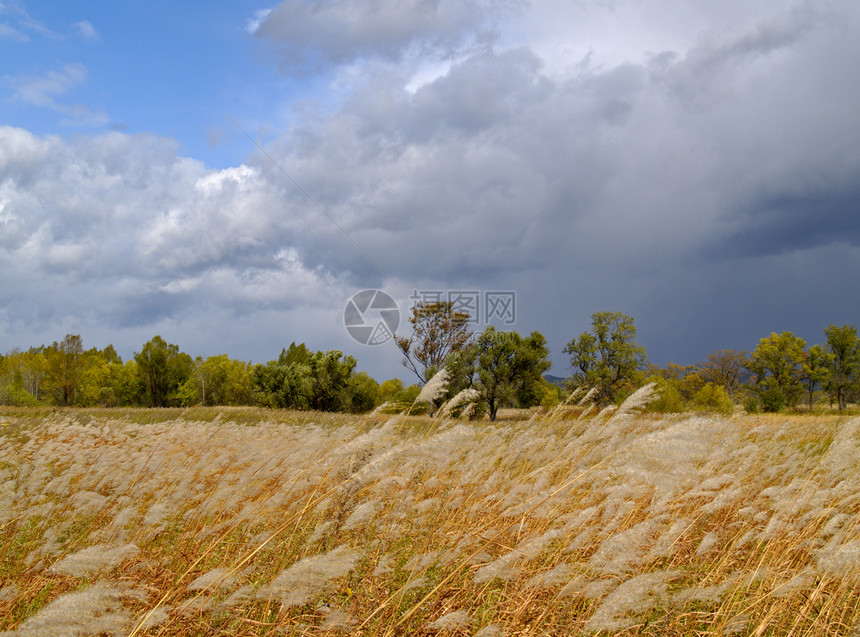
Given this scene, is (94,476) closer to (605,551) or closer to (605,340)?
(605,551)

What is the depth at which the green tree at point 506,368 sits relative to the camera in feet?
108

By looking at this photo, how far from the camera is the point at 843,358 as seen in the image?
145 ft

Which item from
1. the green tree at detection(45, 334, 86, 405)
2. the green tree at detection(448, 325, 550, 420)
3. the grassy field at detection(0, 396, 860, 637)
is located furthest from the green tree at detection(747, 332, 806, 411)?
the green tree at detection(45, 334, 86, 405)

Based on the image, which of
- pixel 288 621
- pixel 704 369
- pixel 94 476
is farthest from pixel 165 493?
pixel 704 369

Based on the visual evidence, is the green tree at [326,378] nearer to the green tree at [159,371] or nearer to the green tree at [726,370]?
the green tree at [159,371]

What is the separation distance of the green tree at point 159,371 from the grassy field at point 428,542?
4612cm

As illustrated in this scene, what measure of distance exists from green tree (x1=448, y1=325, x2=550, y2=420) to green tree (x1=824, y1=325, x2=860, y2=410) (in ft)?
99.8

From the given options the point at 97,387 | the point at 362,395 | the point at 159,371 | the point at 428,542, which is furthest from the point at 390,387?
the point at 428,542

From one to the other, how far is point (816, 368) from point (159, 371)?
60482mm

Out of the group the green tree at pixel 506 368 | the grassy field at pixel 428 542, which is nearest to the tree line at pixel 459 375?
the green tree at pixel 506 368

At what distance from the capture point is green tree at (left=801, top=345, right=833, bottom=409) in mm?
42906

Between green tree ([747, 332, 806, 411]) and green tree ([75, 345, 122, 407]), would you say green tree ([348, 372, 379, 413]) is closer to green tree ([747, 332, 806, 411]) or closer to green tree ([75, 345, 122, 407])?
green tree ([75, 345, 122, 407])

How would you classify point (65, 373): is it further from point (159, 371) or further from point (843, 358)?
point (843, 358)

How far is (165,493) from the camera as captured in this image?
11.3 ft
